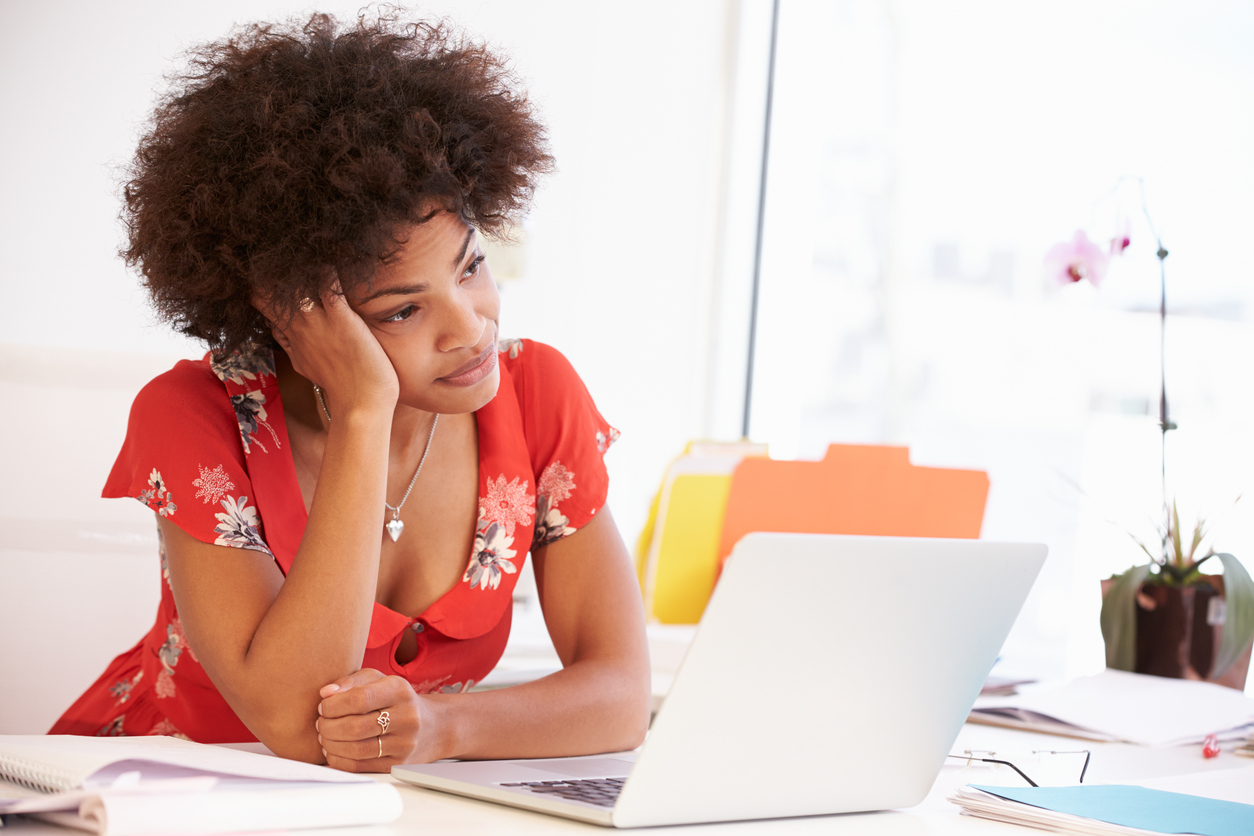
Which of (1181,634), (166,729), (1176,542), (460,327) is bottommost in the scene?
(166,729)

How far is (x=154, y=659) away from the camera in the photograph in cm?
122

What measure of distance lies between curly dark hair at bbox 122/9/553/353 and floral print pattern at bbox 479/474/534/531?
0.27 metres

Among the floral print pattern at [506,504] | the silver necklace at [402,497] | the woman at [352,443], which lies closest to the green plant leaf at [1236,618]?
the woman at [352,443]

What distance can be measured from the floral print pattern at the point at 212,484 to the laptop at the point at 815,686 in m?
0.37

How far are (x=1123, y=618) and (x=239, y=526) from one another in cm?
110

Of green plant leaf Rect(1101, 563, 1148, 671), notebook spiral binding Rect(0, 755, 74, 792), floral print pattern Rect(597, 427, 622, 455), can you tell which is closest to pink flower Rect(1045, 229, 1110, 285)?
green plant leaf Rect(1101, 563, 1148, 671)

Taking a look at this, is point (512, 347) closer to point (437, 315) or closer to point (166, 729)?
point (437, 315)

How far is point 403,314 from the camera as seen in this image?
3.48 feet

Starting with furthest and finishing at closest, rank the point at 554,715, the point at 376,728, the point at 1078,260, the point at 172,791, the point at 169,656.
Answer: the point at 1078,260
the point at 169,656
the point at 554,715
the point at 376,728
the point at 172,791

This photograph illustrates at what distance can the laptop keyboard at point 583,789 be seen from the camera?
2.28ft

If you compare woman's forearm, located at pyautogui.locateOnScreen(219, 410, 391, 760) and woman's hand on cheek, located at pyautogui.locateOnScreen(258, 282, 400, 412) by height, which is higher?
woman's hand on cheek, located at pyautogui.locateOnScreen(258, 282, 400, 412)

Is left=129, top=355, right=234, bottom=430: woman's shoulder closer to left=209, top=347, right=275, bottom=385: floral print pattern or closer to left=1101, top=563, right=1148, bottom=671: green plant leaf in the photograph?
left=209, top=347, right=275, bottom=385: floral print pattern

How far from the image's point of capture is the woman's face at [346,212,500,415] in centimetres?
103

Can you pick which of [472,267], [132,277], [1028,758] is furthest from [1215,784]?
[132,277]
